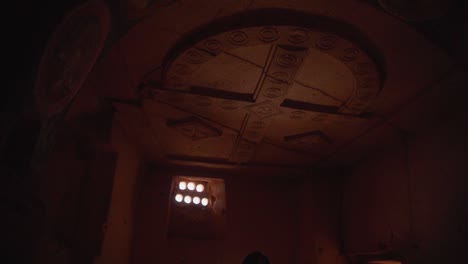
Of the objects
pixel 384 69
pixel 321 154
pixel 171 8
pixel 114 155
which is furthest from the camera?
pixel 321 154

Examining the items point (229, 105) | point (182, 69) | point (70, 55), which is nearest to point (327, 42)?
point (182, 69)

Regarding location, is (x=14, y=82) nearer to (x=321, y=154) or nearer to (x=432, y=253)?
(x=432, y=253)

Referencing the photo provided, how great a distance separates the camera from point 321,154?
5.93 m

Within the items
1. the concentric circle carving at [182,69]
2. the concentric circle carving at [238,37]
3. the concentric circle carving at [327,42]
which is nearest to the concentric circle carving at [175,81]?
the concentric circle carving at [182,69]

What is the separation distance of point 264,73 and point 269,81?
0.45 ft

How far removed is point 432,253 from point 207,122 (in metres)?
2.98

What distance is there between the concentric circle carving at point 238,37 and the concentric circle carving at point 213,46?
0.12m

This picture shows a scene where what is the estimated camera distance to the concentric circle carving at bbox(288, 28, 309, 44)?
10.6 ft

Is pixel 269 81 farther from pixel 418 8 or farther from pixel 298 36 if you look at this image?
pixel 418 8

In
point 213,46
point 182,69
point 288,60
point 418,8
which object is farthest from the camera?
point 182,69

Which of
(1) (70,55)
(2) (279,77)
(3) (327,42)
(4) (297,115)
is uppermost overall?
(3) (327,42)

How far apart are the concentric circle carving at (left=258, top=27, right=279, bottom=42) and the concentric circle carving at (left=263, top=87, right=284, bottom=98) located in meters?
0.82

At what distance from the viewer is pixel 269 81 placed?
13.0ft

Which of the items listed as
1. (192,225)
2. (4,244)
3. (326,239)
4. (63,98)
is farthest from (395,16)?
(192,225)
